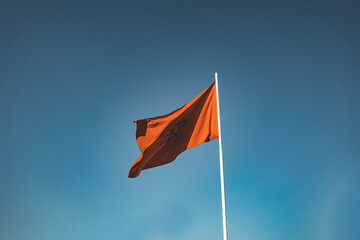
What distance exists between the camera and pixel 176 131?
12.5 metres

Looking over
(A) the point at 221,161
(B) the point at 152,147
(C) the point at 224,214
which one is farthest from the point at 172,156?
(C) the point at 224,214

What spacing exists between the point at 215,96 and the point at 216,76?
97cm

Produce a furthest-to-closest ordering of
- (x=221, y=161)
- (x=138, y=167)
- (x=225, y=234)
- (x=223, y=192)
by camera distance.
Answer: (x=138, y=167) < (x=221, y=161) < (x=223, y=192) < (x=225, y=234)

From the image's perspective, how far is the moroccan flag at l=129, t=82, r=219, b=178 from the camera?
12.2 meters

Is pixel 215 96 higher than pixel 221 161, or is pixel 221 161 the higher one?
pixel 215 96

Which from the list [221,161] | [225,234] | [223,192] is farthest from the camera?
→ [221,161]

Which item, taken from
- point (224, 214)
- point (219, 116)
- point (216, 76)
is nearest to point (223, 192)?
point (224, 214)

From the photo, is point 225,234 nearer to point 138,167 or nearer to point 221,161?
point 221,161

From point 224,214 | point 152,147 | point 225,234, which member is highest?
point 152,147

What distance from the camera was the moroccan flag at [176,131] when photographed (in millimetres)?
12180

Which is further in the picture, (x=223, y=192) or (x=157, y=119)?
(x=157, y=119)

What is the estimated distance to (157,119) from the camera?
1239cm

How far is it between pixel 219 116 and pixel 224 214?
4081 mm

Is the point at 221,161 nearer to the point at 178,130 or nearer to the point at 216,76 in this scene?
the point at 178,130
